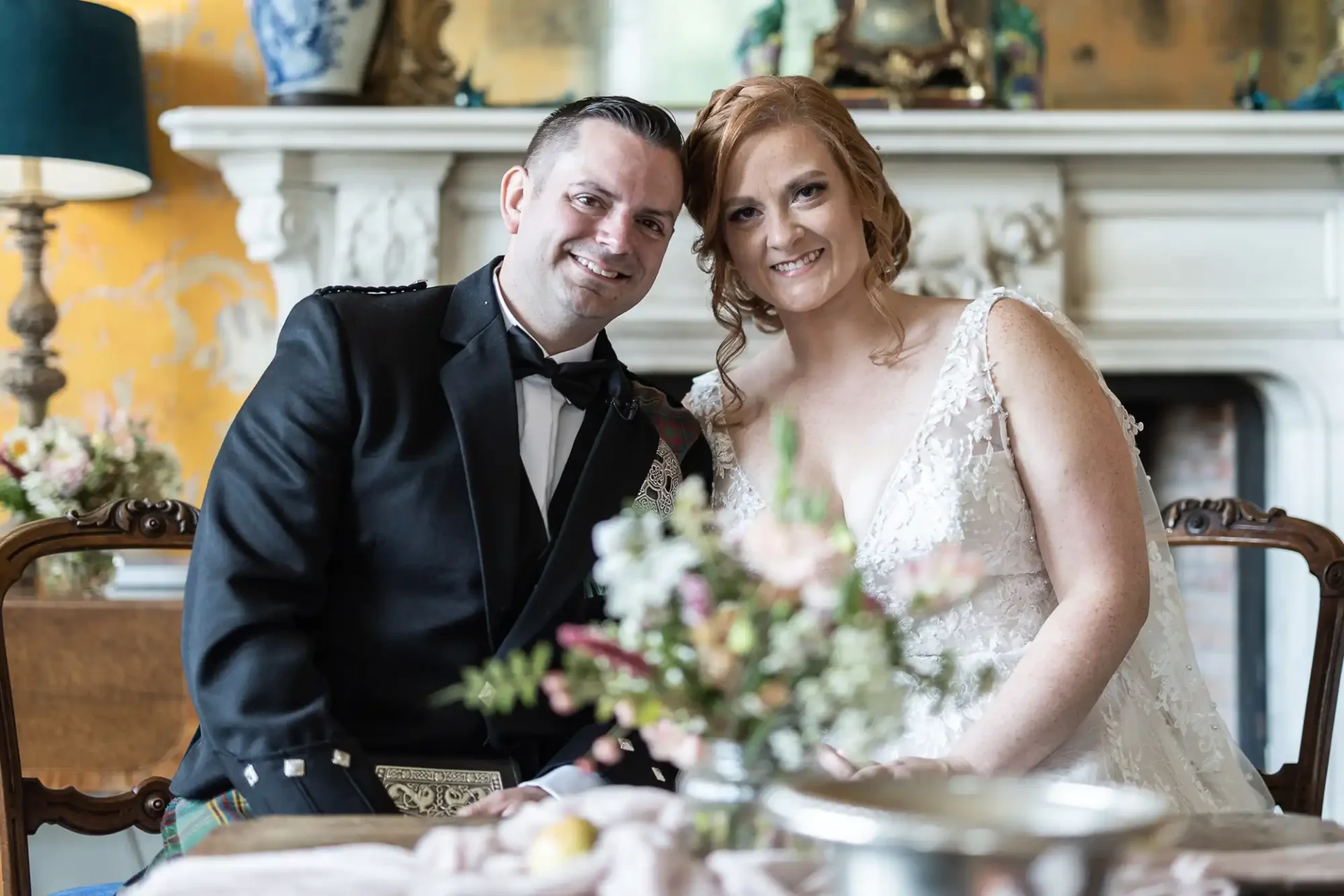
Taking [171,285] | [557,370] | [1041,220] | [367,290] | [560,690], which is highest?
[1041,220]

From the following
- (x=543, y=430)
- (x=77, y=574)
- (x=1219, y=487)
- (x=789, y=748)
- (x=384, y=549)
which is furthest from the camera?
(x=1219, y=487)

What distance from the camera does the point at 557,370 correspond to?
1.84 metres

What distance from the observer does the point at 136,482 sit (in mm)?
2795

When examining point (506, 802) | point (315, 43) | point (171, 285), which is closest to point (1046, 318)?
point (506, 802)

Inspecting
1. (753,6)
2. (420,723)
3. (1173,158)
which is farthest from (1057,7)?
(420,723)

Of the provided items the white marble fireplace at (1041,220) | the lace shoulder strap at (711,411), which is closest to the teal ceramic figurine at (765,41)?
the white marble fireplace at (1041,220)

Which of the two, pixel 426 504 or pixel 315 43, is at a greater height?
pixel 315 43

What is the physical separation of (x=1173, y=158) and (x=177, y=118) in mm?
2216

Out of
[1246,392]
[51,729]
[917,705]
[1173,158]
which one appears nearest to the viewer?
[917,705]

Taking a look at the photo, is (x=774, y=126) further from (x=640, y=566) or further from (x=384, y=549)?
(x=640, y=566)

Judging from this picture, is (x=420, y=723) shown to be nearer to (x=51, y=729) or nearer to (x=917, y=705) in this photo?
(x=917, y=705)

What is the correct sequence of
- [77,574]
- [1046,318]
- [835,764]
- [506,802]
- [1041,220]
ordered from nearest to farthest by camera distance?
[835,764] < [506,802] < [1046,318] < [77,574] < [1041,220]

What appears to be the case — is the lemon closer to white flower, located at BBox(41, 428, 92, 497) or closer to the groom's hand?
the groom's hand

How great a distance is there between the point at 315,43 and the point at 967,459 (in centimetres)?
192
